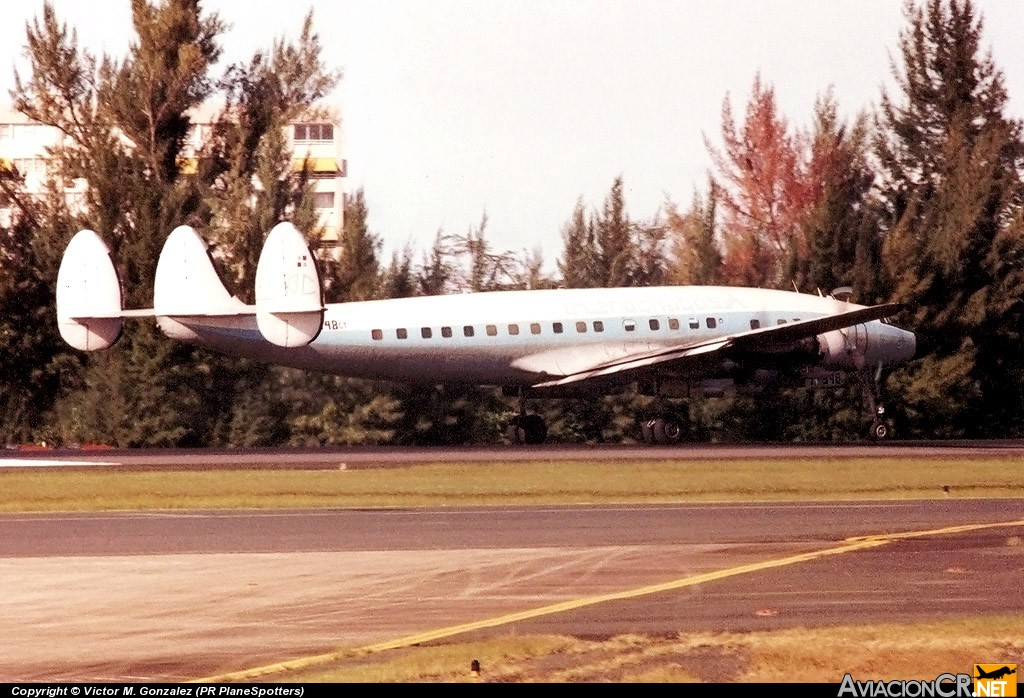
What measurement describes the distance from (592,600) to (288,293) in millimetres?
25114

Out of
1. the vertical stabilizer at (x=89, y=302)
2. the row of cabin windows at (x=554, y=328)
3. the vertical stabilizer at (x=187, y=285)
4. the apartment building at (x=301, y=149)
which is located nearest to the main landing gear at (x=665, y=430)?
the row of cabin windows at (x=554, y=328)

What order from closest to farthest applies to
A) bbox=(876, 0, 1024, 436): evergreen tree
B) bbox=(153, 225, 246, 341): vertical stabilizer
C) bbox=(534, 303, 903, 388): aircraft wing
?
bbox=(153, 225, 246, 341): vertical stabilizer
bbox=(534, 303, 903, 388): aircraft wing
bbox=(876, 0, 1024, 436): evergreen tree

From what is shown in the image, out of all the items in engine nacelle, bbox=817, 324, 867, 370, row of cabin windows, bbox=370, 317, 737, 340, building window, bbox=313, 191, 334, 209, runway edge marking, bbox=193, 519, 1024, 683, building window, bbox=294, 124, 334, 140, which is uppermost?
building window, bbox=294, 124, 334, 140

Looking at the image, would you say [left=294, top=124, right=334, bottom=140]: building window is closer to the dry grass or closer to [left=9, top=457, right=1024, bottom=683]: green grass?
[left=9, top=457, right=1024, bottom=683]: green grass

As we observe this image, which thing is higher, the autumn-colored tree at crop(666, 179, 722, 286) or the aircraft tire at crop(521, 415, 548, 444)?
the autumn-colored tree at crop(666, 179, 722, 286)

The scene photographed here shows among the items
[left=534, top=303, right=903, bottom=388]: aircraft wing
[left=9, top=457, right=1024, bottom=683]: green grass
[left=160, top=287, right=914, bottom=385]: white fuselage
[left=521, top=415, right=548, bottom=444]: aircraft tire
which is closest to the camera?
[left=9, top=457, right=1024, bottom=683]: green grass

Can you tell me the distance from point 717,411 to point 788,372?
737 cm

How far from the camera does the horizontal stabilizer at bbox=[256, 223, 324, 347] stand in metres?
40.0

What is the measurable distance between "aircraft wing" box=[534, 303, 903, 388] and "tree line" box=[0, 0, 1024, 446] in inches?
276

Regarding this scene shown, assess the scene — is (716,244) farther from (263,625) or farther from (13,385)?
(263,625)

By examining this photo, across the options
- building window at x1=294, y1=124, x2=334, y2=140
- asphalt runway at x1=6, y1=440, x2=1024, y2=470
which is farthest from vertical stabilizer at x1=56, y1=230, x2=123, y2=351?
building window at x1=294, y1=124, x2=334, y2=140

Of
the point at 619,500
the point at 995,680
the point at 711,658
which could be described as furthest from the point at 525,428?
the point at 995,680

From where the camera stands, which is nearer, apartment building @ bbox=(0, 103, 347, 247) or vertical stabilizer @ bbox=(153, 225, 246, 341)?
vertical stabilizer @ bbox=(153, 225, 246, 341)

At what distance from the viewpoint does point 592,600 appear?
52.9ft
